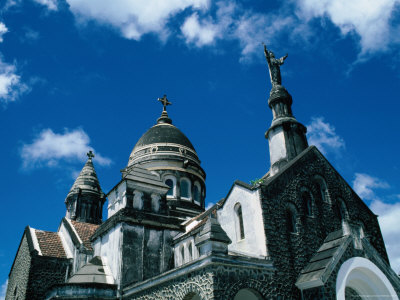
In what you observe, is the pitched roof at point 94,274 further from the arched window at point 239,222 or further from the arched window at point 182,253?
the arched window at point 239,222

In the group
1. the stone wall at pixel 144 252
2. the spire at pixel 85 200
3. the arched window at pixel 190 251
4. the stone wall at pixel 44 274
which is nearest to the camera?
the stone wall at pixel 144 252

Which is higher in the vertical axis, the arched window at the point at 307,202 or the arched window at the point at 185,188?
the arched window at the point at 185,188

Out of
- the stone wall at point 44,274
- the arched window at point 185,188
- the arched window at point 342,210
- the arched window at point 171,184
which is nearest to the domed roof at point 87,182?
the arched window at point 171,184

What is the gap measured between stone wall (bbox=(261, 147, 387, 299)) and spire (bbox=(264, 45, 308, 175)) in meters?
1.72

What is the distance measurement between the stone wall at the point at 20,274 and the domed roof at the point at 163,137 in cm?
1189

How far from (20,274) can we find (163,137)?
48.6 feet

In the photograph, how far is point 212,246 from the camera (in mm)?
14789

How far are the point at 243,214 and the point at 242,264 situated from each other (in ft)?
11.7

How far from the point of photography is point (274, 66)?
2569cm

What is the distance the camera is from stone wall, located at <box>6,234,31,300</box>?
955 inches

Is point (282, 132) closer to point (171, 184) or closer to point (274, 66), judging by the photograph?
point (274, 66)

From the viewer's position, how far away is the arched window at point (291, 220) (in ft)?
60.2

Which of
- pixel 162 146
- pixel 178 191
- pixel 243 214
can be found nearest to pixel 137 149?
pixel 162 146

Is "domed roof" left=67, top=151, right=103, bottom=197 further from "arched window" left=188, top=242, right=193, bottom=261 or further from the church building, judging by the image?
"arched window" left=188, top=242, right=193, bottom=261
